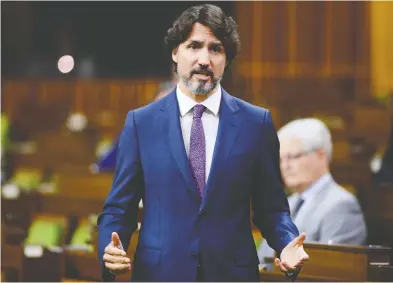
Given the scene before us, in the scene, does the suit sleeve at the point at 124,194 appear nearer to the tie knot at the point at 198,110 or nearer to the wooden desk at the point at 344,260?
the tie knot at the point at 198,110

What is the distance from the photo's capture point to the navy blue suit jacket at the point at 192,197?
1.81 meters

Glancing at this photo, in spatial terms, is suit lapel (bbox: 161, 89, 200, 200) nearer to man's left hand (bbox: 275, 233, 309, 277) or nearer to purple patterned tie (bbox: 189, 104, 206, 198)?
purple patterned tie (bbox: 189, 104, 206, 198)

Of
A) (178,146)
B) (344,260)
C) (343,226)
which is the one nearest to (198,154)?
(178,146)

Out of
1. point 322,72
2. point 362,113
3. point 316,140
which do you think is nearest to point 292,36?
point 322,72

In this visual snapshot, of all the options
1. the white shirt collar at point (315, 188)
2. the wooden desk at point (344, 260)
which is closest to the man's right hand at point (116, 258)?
the wooden desk at point (344, 260)

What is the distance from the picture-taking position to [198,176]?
1822 mm

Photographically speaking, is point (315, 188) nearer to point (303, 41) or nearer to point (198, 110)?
point (198, 110)

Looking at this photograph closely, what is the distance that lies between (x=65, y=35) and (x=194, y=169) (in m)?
10.1

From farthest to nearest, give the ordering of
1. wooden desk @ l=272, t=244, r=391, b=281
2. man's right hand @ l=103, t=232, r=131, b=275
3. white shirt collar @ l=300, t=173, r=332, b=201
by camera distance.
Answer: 1. white shirt collar @ l=300, t=173, r=332, b=201
2. wooden desk @ l=272, t=244, r=391, b=281
3. man's right hand @ l=103, t=232, r=131, b=275

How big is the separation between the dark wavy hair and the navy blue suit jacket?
12 cm

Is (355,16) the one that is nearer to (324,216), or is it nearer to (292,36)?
(292,36)

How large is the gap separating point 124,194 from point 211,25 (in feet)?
1.26

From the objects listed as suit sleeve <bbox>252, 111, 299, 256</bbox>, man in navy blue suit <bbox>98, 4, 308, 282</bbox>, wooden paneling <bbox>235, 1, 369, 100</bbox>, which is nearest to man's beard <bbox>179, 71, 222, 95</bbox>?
man in navy blue suit <bbox>98, 4, 308, 282</bbox>

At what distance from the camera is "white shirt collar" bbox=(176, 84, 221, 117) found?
72.4 inches
